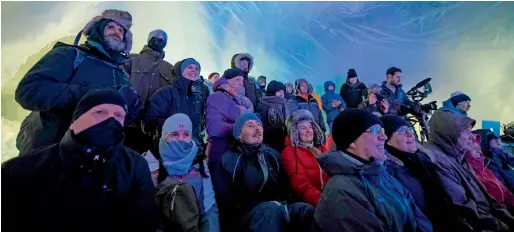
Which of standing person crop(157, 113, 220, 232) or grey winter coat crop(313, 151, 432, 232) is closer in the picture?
grey winter coat crop(313, 151, 432, 232)

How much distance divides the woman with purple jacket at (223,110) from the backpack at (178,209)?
1.19 meters

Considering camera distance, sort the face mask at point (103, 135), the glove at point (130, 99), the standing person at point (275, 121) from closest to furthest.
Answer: the face mask at point (103, 135) → the glove at point (130, 99) → the standing person at point (275, 121)

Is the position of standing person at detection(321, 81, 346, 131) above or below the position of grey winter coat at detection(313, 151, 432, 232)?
above

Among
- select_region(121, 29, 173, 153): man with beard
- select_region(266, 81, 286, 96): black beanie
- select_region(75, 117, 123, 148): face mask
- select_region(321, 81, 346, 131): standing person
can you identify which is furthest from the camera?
select_region(321, 81, 346, 131): standing person

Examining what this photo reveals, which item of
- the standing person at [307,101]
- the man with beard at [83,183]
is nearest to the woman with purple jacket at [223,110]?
the standing person at [307,101]

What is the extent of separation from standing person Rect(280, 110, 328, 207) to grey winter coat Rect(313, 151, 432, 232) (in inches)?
35.6

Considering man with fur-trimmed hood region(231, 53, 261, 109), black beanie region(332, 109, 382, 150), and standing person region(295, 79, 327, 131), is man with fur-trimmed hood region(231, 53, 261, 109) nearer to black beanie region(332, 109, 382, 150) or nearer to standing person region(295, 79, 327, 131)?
standing person region(295, 79, 327, 131)

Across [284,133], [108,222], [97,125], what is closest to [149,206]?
[108,222]

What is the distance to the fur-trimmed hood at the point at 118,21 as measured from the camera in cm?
248

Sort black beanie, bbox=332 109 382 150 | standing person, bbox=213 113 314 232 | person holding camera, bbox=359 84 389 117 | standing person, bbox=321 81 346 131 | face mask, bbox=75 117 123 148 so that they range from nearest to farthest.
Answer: face mask, bbox=75 117 123 148, black beanie, bbox=332 109 382 150, standing person, bbox=213 113 314 232, person holding camera, bbox=359 84 389 117, standing person, bbox=321 81 346 131

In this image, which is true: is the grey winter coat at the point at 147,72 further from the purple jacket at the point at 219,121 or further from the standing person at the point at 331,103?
the standing person at the point at 331,103

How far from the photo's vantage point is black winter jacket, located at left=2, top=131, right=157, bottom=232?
1426 millimetres

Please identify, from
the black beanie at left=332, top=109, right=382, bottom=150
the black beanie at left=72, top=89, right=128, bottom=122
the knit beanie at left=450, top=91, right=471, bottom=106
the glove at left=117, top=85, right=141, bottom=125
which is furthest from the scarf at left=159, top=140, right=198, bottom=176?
the knit beanie at left=450, top=91, right=471, bottom=106

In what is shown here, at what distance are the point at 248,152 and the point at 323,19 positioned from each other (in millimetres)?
16809
